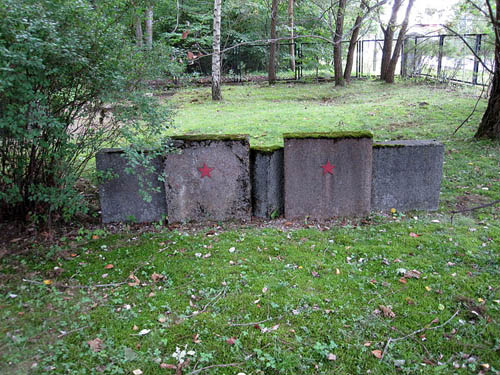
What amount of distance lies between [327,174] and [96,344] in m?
3.16

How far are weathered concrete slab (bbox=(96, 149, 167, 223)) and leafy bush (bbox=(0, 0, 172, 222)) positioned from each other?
0.70 feet

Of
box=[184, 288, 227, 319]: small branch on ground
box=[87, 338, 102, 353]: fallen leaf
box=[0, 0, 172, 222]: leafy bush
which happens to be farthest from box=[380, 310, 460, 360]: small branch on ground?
box=[0, 0, 172, 222]: leafy bush

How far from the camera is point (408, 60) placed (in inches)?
718

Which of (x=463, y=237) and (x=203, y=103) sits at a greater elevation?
(x=203, y=103)

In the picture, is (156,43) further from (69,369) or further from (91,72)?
(69,369)

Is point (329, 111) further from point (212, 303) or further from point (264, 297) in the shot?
point (212, 303)

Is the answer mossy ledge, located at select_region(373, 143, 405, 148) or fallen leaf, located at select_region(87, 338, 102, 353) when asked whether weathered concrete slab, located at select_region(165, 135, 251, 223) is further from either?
fallen leaf, located at select_region(87, 338, 102, 353)

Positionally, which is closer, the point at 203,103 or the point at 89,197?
the point at 89,197

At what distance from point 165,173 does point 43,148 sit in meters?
1.29

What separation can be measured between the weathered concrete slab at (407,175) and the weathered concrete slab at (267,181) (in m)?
1.17

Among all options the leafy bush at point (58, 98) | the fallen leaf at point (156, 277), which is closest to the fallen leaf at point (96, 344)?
the fallen leaf at point (156, 277)

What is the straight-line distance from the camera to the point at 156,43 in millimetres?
4719

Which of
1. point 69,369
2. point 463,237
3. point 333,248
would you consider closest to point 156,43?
point 333,248

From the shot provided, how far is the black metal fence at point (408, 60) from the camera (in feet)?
47.8
